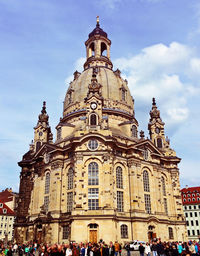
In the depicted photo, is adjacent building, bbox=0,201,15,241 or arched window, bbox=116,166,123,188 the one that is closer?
arched window, bbox=116,166,123,188

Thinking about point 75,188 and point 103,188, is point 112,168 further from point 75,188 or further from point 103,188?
point 75,188

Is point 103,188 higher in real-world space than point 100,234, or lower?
higher

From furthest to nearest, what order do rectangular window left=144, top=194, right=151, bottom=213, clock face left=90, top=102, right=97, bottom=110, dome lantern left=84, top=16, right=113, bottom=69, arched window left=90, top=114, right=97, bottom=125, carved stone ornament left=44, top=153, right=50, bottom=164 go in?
dome lantern left=84, top=16, right=113, bottom=69 → carved stone ornament left=44, top=153, right=50, bottom=164 → clock face left=90, top=102, right=97, bottom=110 → arched window left=90, top=114, right=97, bottom=125 → rectangular window left=144, top=194, right=151, bottom=213

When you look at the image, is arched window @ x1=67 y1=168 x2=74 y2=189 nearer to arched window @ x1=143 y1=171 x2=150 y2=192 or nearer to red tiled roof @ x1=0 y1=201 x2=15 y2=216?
arched window @ x1=143 y1=171 x2=150 y2=192

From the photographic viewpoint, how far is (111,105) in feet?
185

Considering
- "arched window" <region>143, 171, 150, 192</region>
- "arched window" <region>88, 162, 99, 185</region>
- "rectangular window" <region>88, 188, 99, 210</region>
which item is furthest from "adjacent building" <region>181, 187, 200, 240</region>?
"rectangular window" <region>88, 188, 99, 210</region>

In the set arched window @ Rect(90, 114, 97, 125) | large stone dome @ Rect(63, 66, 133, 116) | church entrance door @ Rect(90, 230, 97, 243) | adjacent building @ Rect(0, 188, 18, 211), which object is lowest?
church entrance door @ Rect(90, 230, 97, 243)

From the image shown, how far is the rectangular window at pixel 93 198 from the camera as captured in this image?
40.5 m

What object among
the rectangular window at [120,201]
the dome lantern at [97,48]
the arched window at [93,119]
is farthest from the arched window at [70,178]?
the dome lantern at [97,48]

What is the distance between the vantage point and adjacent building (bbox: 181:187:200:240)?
74875 millimetres

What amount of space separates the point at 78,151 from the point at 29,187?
17.6m

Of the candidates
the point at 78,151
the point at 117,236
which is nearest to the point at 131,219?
the point at 117,236

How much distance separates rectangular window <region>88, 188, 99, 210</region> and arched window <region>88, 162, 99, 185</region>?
1.25 meters

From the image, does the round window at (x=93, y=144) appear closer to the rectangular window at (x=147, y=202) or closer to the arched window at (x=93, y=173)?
the arched window at (x=93, y=173)
